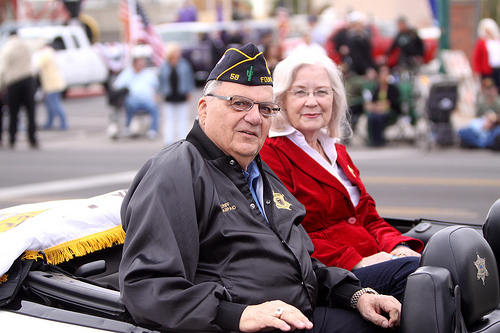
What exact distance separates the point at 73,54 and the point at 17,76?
33.1ft

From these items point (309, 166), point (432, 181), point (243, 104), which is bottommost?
point (432, 181)

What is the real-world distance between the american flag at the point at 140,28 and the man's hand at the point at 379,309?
15.5 meters

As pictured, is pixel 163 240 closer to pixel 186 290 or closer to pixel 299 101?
pixel 186 290

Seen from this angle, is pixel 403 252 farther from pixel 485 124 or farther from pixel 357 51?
pixel 357 51

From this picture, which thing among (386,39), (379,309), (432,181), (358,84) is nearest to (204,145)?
(379,309)

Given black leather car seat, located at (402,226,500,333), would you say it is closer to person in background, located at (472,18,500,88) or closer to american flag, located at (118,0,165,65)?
person in background, located at (472,18,500,88)

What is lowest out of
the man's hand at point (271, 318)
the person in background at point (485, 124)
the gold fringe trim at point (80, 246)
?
the person in background at point (485, 124)


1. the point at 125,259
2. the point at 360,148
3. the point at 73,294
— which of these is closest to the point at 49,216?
the point at 73,294

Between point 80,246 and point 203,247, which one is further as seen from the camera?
point 80,246

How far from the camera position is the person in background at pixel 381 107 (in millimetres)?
13055

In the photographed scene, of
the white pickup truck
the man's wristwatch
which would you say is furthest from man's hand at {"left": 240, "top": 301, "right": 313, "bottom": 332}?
the white pickup truck

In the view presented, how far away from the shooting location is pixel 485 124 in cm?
1227

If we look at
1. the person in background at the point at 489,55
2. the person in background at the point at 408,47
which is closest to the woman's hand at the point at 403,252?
the person in background at the point at 489,55

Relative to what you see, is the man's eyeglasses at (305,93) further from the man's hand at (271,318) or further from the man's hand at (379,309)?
the man's hand at (271,318)
